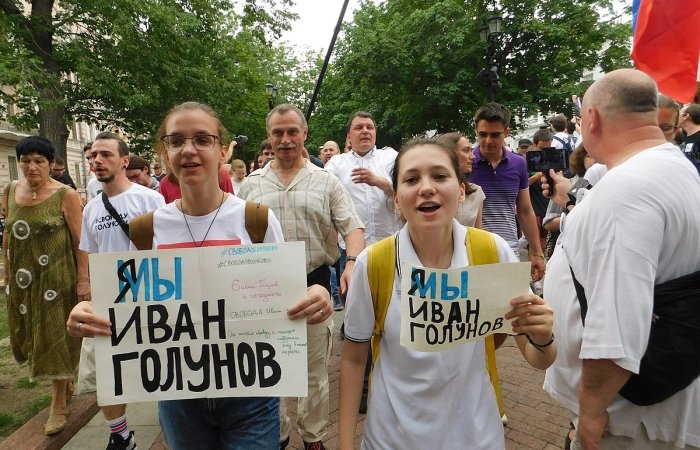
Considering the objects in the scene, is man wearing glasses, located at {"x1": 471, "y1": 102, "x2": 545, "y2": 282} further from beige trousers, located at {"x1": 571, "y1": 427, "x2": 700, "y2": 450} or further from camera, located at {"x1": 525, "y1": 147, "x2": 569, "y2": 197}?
beige trousers, located at {"x1": 571, "y1": 427, "x2": 700, "y2": 450}

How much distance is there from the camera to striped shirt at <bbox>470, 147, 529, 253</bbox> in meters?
3.84

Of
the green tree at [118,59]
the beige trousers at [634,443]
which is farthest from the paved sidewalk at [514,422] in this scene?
the green tree at [118,59]

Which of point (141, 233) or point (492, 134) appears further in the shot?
point (492, 134)

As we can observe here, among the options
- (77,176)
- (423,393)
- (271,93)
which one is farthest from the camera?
(77,176)

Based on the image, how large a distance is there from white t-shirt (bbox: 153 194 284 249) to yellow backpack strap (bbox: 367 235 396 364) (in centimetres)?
58

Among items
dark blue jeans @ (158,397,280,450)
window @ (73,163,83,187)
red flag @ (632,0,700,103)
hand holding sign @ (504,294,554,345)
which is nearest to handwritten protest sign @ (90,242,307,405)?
dark blue jeans @ (158,397,280,450)

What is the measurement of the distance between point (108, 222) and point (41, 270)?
97 centimetres

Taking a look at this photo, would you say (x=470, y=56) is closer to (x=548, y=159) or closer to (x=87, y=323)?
(x=548, y=159)

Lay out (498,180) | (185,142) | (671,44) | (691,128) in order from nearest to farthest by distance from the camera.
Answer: (185,142)
(671,44)
(498,180)
(691,128)

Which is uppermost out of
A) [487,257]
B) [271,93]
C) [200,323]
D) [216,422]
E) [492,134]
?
[271,93]

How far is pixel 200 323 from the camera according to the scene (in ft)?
5.56

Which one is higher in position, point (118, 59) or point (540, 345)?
point (118, 59)

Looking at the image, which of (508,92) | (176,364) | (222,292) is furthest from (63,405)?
(508,92)

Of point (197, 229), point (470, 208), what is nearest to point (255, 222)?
point (197, 229)
